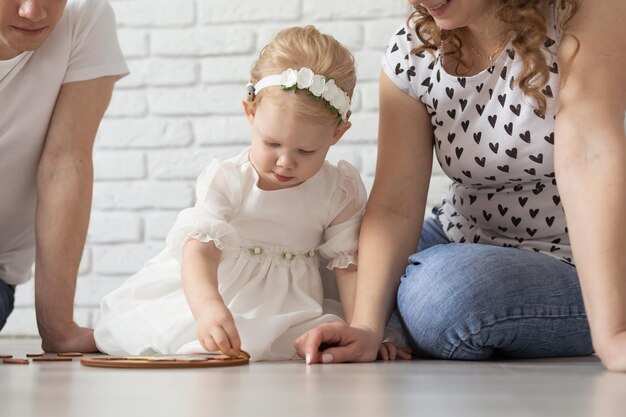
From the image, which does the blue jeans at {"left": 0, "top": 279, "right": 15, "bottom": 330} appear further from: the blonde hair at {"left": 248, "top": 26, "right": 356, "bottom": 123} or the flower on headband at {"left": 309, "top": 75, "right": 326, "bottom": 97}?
the flower on headband at {"left": 309, "top": 75, "right": 326, "bottom": 97}

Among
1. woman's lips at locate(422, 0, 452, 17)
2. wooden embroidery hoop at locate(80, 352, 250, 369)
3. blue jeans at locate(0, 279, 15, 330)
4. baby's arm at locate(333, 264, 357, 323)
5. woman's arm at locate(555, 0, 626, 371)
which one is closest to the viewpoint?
woman's arm at locate(555, 0, 626, 371)

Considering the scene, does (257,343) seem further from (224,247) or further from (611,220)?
(611,220)

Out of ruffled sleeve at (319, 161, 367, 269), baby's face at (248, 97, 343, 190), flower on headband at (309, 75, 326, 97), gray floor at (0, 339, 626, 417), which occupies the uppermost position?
flower on headband at (309, 75, 326, 97)

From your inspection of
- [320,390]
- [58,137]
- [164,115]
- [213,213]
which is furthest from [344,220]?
Answer: [164,115]

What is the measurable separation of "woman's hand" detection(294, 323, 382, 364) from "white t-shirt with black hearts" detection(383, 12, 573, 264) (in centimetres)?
37

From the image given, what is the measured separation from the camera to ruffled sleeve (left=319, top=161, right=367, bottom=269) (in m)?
1.83

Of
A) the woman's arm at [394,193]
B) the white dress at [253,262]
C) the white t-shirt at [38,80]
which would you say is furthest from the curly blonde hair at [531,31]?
the white t-shirt at [38,80]

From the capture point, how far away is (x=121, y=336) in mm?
1819

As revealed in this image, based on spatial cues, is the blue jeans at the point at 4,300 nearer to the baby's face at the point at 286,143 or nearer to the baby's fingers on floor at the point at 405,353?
the baby's face at the point at 286,143

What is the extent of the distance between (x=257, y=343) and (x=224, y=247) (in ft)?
0.63

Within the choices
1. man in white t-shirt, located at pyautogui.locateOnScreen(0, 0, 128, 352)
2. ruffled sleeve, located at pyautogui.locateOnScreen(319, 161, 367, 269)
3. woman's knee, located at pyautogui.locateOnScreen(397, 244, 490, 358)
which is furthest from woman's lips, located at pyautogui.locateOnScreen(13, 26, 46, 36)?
woman's knee, located at pyautogui.locateOnScreen(397, 244, 490, 358)

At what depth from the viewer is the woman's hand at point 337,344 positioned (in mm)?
1528

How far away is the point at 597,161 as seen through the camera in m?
1.39

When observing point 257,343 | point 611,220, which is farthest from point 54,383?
point 611,220
